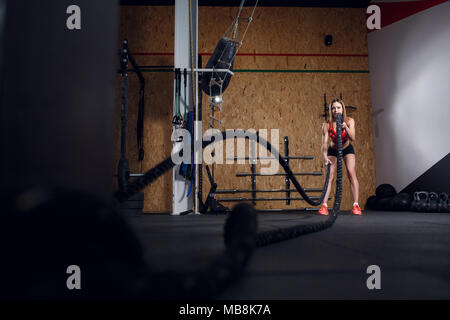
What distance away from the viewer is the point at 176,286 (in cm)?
43

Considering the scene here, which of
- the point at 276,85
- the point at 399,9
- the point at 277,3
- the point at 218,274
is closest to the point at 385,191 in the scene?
the point at 276,85

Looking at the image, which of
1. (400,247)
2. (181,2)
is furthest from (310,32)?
(400,247)

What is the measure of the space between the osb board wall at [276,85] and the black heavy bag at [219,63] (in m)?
1.13

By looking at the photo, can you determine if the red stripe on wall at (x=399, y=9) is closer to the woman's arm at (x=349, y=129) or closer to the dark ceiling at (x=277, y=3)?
the dark ceiling at (x=277, y=3)

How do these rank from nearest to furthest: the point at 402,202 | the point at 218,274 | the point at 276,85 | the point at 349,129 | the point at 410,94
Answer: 1. the point at 218,274
2. the point at 349,129
3. the point at 402,202
4. the point at 410,94
5. the point at 276,85

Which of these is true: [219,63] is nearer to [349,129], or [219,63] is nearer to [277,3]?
[349,129]

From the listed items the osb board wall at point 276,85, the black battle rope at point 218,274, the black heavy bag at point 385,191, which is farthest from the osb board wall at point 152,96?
the black battle rope at point 218,274

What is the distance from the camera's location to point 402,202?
13.9ft

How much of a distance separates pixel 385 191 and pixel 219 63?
3301mm

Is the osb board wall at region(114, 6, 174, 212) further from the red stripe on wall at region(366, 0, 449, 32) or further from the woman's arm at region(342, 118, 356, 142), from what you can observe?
the red stripe on wall at region(366, 0, 449, 32)

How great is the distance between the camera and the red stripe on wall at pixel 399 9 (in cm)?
478

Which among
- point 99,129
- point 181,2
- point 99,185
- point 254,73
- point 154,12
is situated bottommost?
point 99,185

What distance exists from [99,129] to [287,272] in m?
0.56
